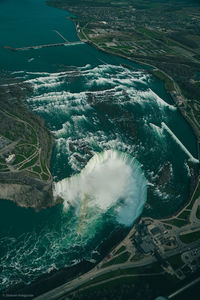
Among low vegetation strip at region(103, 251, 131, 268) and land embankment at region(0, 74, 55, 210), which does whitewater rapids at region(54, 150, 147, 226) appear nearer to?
land embankment at region(0, 74, 55, 210)

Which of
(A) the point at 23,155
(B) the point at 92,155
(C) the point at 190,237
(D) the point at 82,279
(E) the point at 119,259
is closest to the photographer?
(D) the point at 82,279

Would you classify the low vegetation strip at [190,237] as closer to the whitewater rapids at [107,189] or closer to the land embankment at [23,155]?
the whitewater rapids at [107,189]

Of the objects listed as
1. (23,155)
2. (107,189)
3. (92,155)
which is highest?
(92,155)

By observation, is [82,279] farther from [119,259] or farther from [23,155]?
[23,155]

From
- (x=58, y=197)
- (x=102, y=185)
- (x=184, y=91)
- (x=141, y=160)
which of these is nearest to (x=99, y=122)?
(x=141, y=160)

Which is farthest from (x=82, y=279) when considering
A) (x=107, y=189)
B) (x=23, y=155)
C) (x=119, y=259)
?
(x=23, y=155)

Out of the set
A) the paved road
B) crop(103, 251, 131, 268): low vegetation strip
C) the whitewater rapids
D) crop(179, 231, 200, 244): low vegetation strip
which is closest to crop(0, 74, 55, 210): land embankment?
the whitewater rapids

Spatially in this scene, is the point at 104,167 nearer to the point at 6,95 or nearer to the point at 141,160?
the point at 141,160
